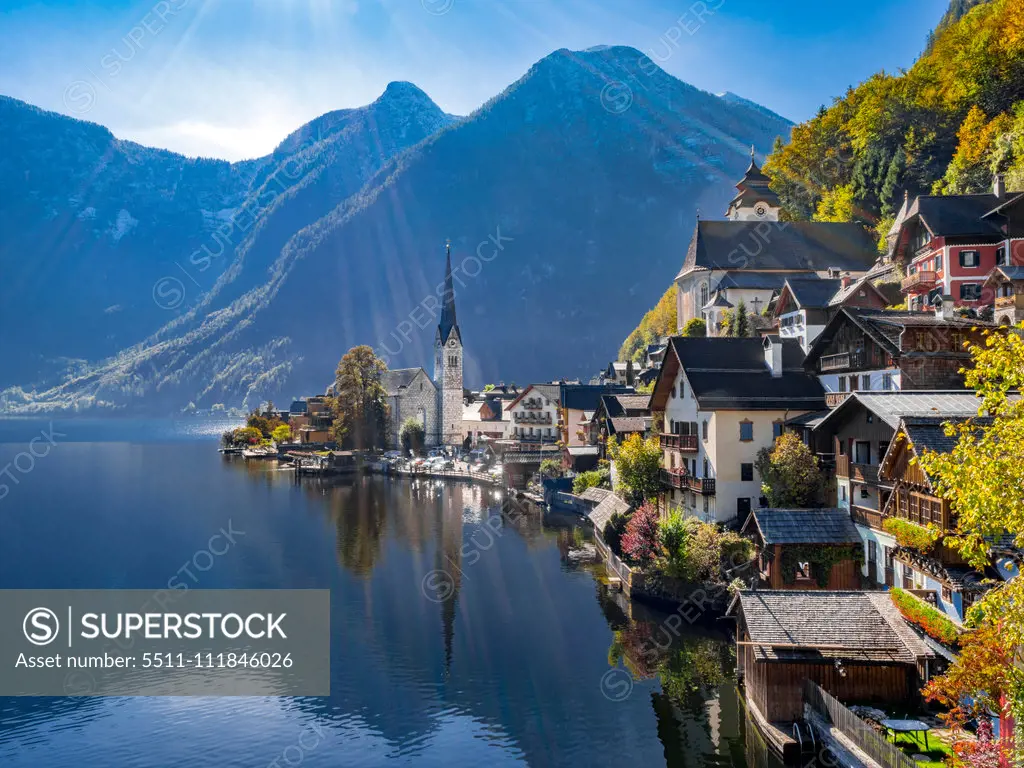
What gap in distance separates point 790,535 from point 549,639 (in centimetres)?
1122

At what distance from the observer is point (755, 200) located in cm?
10581

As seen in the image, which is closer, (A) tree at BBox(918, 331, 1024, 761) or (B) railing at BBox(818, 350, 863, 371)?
(A) tree at BBox(918, 331, 1024, 761)

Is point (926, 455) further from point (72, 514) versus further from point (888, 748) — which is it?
point (72, 514)

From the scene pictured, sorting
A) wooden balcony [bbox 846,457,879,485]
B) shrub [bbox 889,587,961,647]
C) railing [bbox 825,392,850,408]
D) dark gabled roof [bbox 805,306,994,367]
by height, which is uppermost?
dark gabled roof [bbox 805,306,994,367]

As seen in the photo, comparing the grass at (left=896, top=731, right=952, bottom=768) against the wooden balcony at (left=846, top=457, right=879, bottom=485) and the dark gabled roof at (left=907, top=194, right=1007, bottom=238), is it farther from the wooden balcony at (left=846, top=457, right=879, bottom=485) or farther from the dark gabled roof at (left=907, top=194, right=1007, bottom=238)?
the dark gabled roof at (left=907, top=194, right=1007, bottom=238)

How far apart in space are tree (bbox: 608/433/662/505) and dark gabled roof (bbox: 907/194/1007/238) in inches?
877

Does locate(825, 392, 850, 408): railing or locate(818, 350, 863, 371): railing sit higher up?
locate(818, 350, 863, 371): railing

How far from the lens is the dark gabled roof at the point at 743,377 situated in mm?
41594

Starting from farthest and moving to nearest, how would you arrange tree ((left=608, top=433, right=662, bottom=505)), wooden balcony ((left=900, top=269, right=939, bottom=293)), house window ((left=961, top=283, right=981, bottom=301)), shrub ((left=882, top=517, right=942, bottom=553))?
wooden balcony ((left=900, top=269, right=939, bottom=293)), house window ((left=961, top=283, right=981, bottom=301)), tree ((left=608, top=433, right=662, bottom=505)), shrub ((left=882, top=517, right=942, bottom=553))

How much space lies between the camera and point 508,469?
89875 millimetres

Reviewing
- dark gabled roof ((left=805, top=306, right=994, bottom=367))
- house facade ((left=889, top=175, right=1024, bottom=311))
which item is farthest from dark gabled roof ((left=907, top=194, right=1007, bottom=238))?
dark gabled roof ((left=805, top=306, right=994, bottom=367))

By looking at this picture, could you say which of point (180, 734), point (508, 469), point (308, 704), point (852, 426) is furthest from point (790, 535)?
point (508, 469)

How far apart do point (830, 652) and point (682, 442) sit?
72.7 feet

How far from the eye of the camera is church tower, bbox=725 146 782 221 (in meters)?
106
